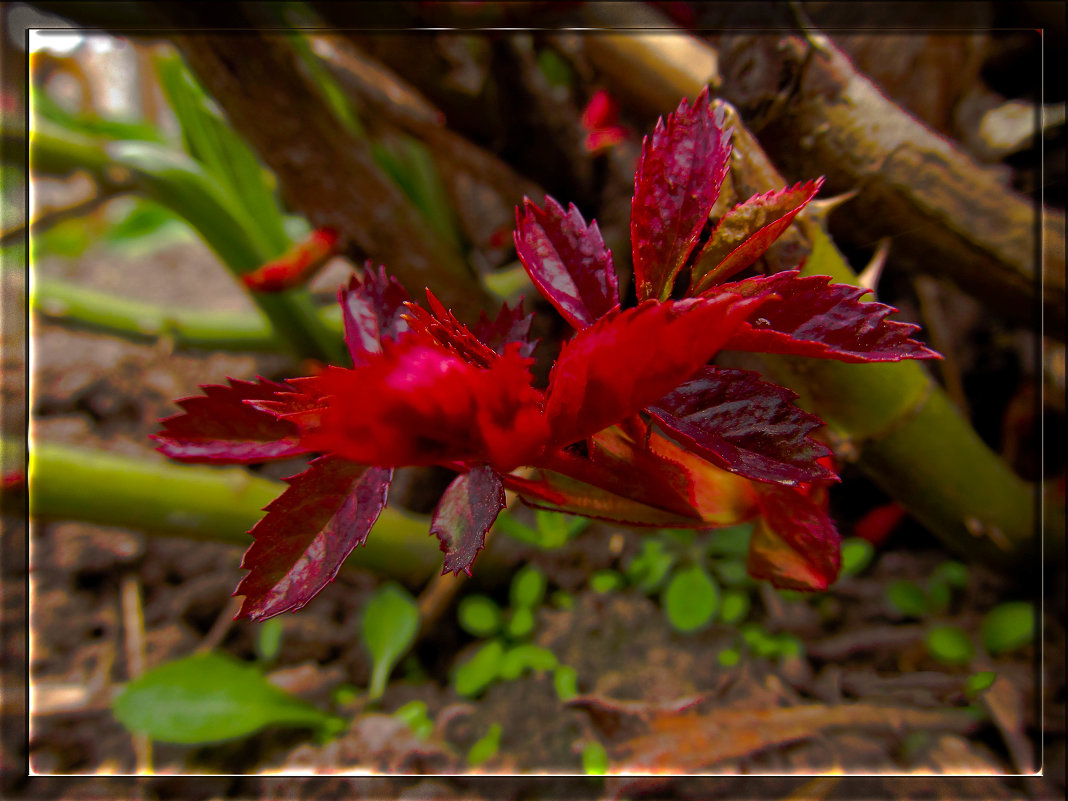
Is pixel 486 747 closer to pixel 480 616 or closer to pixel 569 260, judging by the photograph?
pixel 480 616

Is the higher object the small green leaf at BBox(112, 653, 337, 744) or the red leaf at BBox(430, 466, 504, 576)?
the red leaf at BBox(430, 466, 504, 576)

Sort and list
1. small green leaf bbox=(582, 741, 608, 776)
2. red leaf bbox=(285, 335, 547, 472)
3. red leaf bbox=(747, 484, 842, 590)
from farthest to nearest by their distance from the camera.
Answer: small green leaf bbox=(582, 741, 608, 776), red leaf bbox=(747, 484, 842, 590), red leaf bbox=(285, 335, 547, 472)

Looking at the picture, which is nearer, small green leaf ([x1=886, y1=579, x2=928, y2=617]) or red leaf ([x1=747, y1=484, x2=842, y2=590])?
red leaf ([x1=747, y1=484, x2=842, y2=590])

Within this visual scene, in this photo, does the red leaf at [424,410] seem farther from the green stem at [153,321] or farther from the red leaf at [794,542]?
the green stem at [153,321]

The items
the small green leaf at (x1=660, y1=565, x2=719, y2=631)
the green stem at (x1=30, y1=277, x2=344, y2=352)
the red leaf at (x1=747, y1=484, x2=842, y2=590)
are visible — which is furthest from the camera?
the green stem at (x1=30, y1=277, x2=344, y2=352)

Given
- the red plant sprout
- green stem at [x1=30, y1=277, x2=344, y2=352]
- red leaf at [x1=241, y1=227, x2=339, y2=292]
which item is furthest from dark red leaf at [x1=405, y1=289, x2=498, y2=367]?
green stem at [x1=30, y1=277, x2=344, y2=352]

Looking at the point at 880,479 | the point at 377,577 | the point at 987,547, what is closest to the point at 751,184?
the point at 880,479

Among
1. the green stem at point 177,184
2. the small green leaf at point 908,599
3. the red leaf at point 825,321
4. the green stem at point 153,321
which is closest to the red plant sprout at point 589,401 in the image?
the red leaf at point 825,321

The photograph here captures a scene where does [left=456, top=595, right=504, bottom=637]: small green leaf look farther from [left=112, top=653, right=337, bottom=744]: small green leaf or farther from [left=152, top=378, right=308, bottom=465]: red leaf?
[left=152, top=378, right=308, bottom=465]: red leaf
